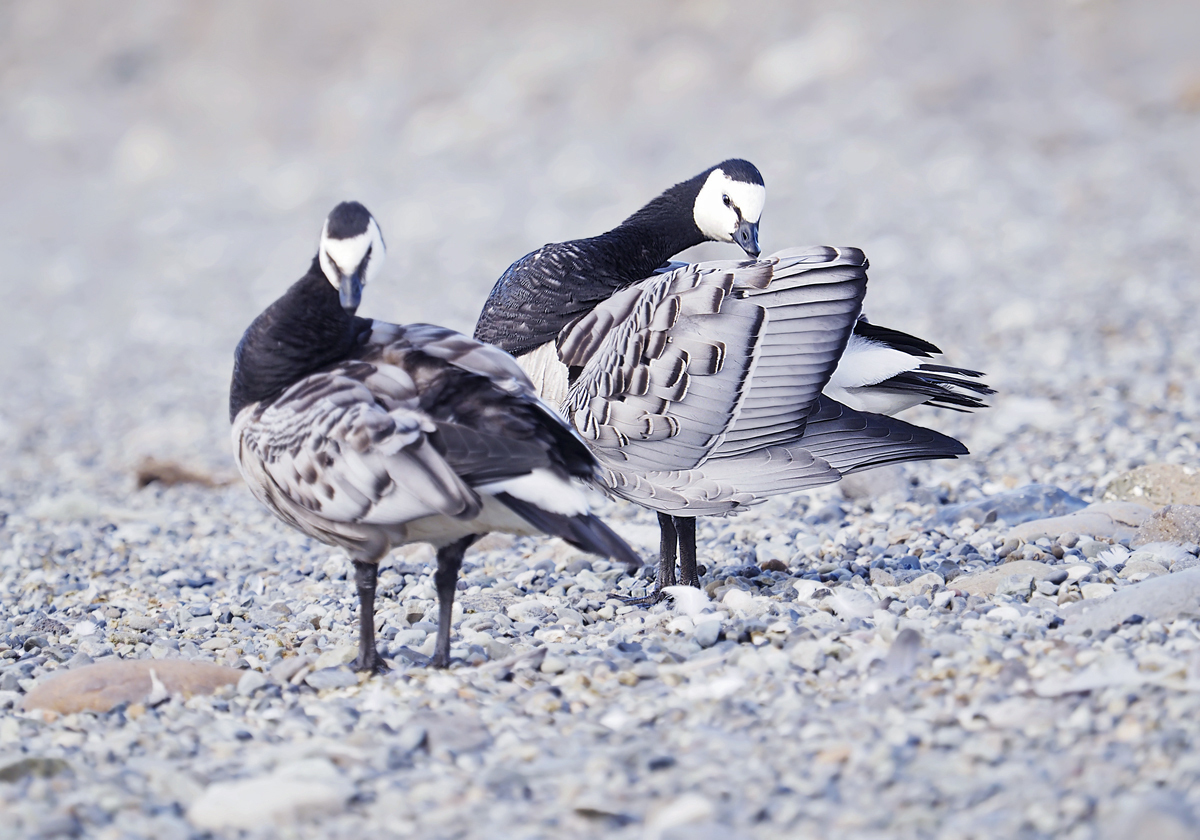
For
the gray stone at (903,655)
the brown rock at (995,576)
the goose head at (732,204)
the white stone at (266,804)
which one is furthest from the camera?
the goose head at (732,204)

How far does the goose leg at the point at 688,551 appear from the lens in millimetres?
6629

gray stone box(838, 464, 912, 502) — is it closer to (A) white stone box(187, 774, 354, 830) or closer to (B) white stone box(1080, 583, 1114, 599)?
(B) white stone box(1080, 583, 1114, 599)

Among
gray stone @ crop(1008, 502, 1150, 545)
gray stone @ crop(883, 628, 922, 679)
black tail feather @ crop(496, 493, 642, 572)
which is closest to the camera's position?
gray stone @ crop(883, 628, 922, 679)

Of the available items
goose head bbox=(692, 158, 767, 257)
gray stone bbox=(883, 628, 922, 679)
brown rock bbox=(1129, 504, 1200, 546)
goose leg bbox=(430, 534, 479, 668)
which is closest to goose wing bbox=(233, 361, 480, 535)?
goose leg bbox=(430, 534, 479, 668)

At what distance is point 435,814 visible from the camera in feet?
13.0

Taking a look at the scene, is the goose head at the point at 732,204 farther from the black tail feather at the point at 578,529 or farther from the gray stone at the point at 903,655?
the gray stone at the point at 903,655

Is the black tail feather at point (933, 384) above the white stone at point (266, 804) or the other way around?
above

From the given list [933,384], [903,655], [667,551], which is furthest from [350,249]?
[933,384]

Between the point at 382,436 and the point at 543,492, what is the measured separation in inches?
25.4

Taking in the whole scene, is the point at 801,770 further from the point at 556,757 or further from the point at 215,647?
the point at 215,647

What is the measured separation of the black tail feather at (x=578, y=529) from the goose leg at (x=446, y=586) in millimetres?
452

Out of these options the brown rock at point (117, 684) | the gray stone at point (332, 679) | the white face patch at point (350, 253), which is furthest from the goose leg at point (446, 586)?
the white face patch at point (350, 253)

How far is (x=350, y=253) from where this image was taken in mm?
5375

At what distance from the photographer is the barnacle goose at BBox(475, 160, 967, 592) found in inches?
248
